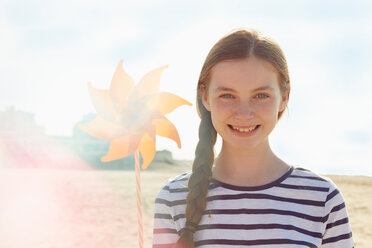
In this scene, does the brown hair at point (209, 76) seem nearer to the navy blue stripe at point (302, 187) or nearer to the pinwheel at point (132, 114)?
the pinwheel at point (132, 114)

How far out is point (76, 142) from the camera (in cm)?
1642

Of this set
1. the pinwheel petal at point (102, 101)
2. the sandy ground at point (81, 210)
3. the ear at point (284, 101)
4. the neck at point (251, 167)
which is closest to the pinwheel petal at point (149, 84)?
the pinwheel petal at point (102, 101)

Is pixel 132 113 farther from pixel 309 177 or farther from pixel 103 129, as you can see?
pixel 309 177

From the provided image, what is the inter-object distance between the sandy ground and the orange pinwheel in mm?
3616

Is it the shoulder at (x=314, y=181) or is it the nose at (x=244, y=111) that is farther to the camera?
the shoulder at (x=314, y=181)

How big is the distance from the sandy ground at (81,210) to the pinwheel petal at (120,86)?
12.1ft

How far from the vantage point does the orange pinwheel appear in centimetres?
190

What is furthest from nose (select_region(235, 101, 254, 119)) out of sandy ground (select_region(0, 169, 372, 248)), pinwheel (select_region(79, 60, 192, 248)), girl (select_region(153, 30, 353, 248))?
sandy ground (select_region(0, 169, 372, 248))

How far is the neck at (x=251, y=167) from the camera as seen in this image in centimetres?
180

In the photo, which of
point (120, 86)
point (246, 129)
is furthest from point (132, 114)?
point (246, 129)

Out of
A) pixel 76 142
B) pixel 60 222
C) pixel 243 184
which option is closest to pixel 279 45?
pixel 243 184

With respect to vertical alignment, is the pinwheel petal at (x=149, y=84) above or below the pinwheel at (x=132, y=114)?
above

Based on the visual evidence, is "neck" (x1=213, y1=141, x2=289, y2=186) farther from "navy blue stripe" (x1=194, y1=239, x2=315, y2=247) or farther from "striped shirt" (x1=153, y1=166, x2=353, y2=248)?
"navy blue stripe" (x1=194, y1=239, x2=315, y2=247)

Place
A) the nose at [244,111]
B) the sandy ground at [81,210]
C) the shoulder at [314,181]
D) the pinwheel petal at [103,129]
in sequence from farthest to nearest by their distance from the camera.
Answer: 1. the sandy ground at [81,210]
2. the pinwheel petal at [103,129]
3. the shoulder at [314,181]
4. the nose at [244,111]
